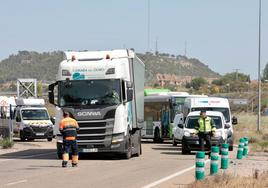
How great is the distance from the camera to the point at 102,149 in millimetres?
25281

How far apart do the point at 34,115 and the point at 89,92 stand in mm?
21111

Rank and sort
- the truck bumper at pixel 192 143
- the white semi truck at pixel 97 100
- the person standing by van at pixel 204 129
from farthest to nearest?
the truck bumper at pixel 192 143, the person standing by van at pixel 204 129, the white semi truck at pixel 97 100

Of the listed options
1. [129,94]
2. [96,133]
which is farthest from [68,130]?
[129,94]

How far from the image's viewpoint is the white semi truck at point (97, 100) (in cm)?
2511

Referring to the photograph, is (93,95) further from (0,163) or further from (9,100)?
(9,100)

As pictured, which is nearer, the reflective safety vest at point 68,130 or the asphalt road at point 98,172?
the asphalt road at point 98,172

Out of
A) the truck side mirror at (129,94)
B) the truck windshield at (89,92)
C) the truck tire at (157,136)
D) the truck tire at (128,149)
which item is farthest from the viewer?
the truck tire at (157,136)

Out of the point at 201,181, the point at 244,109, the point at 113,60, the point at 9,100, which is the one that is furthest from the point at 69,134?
the point at 244,109

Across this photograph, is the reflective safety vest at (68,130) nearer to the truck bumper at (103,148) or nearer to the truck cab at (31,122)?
the truck bumper at (103,148)

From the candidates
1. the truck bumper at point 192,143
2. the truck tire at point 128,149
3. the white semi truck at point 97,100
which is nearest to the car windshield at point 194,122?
the truck bumper at point 192,143

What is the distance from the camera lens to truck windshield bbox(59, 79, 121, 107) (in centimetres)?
2525

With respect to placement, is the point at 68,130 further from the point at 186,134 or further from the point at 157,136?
the point at 157,136

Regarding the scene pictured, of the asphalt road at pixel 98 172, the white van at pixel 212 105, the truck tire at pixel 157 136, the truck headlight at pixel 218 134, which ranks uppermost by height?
the white van at pixel 212 105

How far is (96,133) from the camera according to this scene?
2523cm
